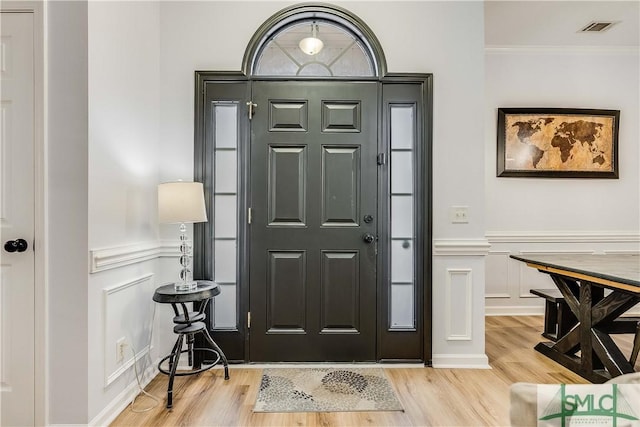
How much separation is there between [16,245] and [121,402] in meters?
1.06

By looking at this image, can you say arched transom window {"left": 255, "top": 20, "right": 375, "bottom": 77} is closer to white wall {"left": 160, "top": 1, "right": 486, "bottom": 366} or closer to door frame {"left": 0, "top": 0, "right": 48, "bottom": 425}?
white wall {"left": 160, "top": 1, "right": 486, "bottom": 366}

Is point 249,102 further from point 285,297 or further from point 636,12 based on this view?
point 636,12

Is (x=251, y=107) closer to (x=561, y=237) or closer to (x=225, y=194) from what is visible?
(x=225, y=194)

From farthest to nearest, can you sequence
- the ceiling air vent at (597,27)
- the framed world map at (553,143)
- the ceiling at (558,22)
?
the framed world map at (553,143), the ceiling air vent at (597,27), the ceiling at (558,22)

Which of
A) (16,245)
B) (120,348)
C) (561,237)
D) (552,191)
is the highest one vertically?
(552,191)

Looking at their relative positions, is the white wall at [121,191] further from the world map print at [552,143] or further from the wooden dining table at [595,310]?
the world map print at [552,143]

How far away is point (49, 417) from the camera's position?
1.91m

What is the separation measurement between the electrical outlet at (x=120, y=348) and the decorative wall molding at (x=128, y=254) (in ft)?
1.46

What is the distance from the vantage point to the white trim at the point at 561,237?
4234 mm

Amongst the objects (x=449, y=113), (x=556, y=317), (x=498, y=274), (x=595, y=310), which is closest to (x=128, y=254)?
(x=449, y=113)

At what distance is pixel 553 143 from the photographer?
4223 millimetres

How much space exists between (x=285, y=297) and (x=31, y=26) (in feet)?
7.09

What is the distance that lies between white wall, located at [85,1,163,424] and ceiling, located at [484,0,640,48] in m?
2.94

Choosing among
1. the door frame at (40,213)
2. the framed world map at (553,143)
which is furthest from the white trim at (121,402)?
the framed world map at (553,143)
